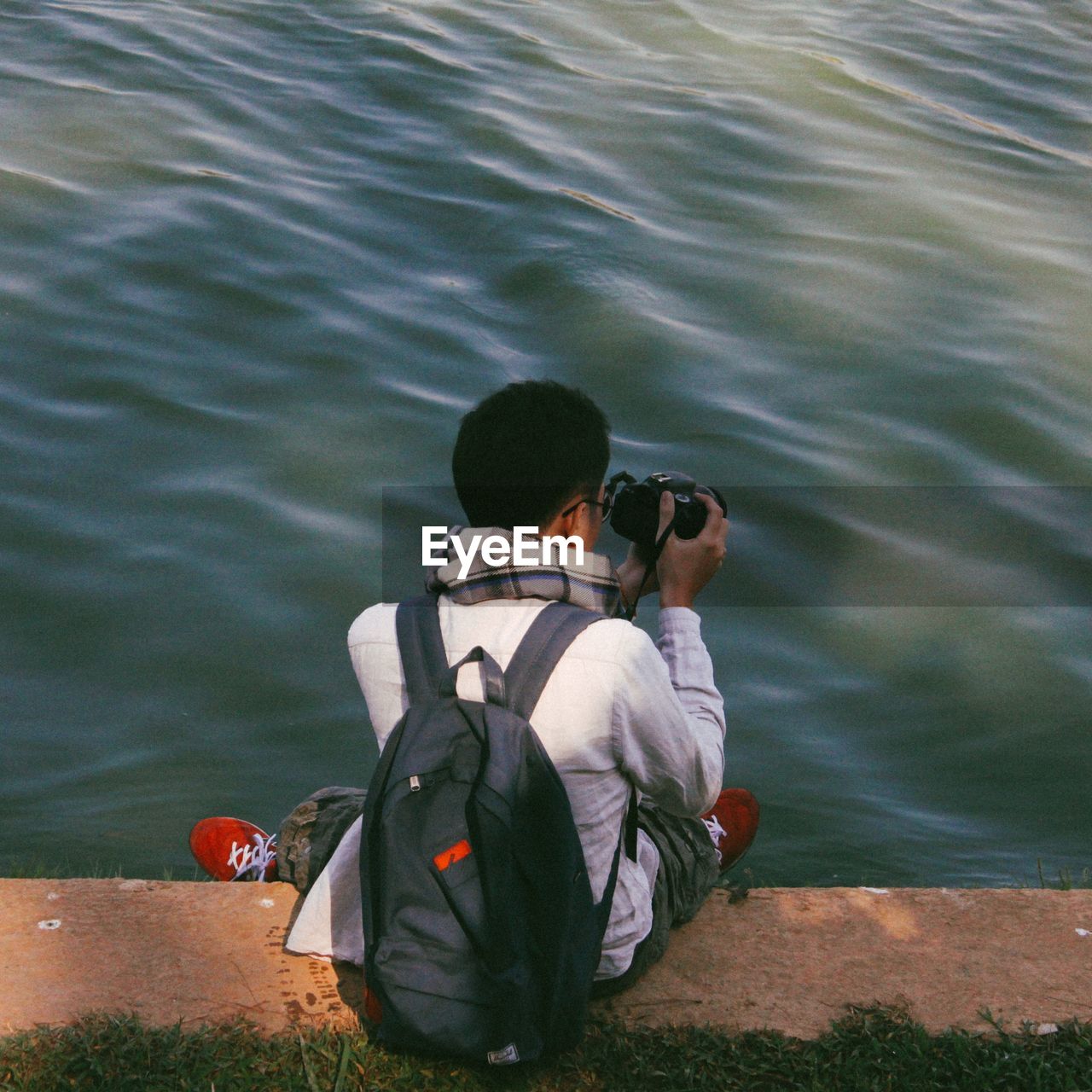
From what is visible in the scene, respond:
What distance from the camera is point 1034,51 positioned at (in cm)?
1374

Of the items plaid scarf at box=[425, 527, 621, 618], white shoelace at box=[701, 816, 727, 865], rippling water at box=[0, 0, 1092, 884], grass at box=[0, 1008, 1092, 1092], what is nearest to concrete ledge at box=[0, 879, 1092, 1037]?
grass at box=[0, 1008, 1092, 1092]

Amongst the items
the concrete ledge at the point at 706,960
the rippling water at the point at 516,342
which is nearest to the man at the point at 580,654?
the concrete ledge at the point at 706,960

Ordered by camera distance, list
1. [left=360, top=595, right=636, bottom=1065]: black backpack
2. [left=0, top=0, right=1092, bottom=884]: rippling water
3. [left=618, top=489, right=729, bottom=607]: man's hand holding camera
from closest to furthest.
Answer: [left=360, top=595, right=636, bottom=1065]: black backpack
[left=618, top=489, right=729, bottom=607]: man's hand holding camera
[left=0, top=0, right=1092, bottom=884]: rippling water

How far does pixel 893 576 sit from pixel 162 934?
13.7 ft

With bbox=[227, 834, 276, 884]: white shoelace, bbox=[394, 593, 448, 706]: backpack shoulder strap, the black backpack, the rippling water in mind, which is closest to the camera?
the black backpack

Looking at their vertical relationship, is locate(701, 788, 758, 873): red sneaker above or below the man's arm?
below

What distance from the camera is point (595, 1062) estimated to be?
8.59 feet

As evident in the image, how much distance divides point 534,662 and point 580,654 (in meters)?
0.07

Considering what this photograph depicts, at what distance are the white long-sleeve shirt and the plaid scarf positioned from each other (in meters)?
0.02

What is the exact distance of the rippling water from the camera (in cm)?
517

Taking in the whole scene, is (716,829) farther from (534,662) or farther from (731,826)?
(534,662)

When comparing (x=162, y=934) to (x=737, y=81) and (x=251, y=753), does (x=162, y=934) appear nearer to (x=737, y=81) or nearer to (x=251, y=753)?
(x=251, y=753)

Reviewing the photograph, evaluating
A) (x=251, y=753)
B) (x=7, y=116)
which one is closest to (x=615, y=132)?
(x=7, y=116)

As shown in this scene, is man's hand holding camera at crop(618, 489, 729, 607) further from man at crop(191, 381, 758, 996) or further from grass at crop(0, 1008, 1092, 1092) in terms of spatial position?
grass at crop(0, 1008, 1092, 1092)
